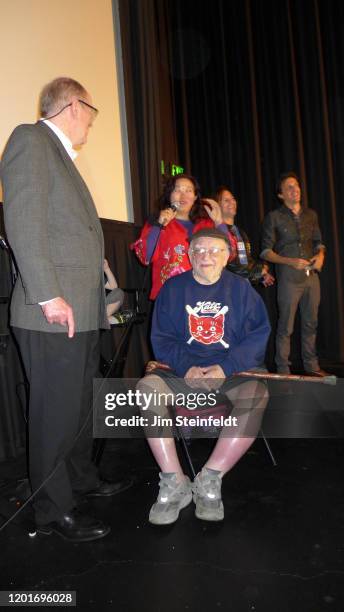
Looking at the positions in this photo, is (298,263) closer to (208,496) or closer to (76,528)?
(208,496)

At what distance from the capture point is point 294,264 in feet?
12.8

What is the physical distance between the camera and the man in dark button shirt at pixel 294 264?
12.9 feet

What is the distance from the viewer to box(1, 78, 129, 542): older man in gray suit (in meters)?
1.46

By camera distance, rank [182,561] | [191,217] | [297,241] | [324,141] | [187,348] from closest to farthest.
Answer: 1. [182,561]
2. [187,348]
3. [191,217]
4. [297,241]
5. [324,141]

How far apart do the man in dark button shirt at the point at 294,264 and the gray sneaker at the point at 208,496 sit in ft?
7.20

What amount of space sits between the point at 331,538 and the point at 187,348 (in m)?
0.93

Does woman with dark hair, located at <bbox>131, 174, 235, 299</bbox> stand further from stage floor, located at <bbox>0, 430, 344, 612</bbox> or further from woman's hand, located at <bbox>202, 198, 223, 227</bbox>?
stage floor, located at <bbox>0, 430, 344, 612</bbox>

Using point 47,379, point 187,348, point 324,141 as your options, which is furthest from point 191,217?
point 324,141

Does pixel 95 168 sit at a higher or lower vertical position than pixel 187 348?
higher

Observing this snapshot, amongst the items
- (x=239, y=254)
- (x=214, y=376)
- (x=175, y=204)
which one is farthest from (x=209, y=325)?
(x=239, y=254)

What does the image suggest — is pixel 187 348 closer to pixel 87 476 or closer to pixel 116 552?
pixel 87 476

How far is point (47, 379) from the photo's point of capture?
5.23ft

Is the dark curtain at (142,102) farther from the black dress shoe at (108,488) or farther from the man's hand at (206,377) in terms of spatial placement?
the black dress shoe at (108,488)

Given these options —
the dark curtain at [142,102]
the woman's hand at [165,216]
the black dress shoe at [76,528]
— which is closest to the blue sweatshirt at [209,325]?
the woman's hand at [165,216]
